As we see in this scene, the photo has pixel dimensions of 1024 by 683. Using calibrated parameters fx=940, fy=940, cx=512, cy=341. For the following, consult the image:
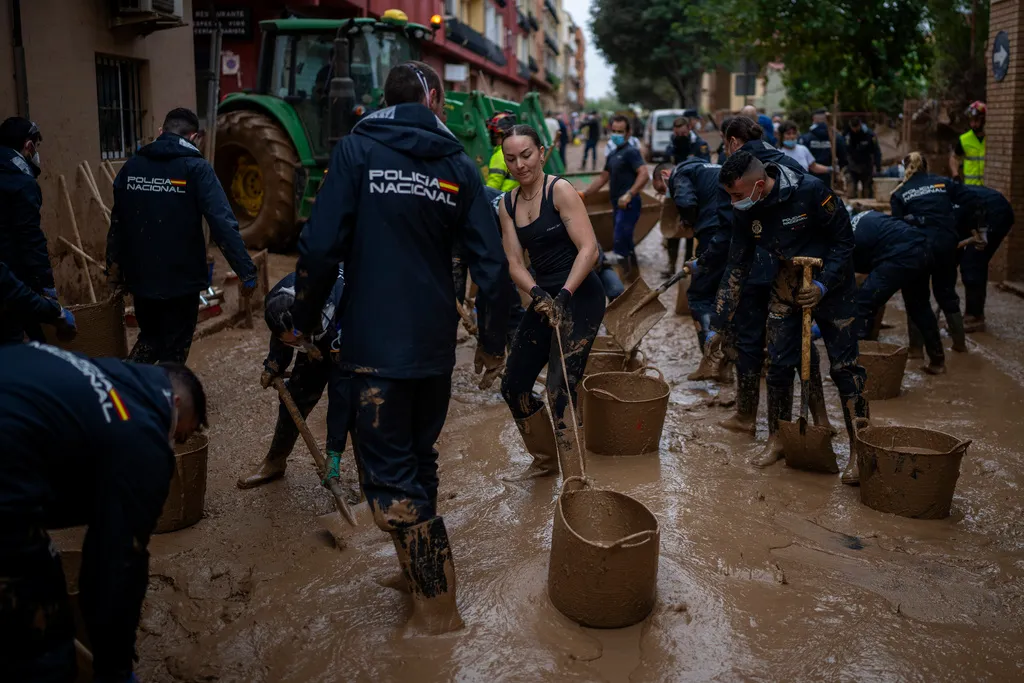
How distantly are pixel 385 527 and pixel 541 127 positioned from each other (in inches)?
448

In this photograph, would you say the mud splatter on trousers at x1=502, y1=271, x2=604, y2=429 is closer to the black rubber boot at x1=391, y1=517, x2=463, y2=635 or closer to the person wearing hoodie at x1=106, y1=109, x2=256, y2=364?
the black rubber boot at x1=391, y1=517, x2=463, y2=635

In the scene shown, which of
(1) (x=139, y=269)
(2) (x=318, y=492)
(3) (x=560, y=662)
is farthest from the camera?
(1) (x=139, y=269)

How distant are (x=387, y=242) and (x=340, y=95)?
313 inches

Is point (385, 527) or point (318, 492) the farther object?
point (318, 492)

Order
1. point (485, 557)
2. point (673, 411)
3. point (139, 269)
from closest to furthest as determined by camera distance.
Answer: point (485, 557) → point (139, 269) → point (673, 411)

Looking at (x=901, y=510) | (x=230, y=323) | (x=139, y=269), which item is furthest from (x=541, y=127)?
(x=901, y=510)

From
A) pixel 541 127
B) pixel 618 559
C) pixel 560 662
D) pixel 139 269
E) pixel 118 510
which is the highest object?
pixel 541 127

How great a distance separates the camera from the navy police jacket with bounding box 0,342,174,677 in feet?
7.11

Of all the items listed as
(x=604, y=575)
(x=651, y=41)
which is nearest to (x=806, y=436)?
(x=604, y=575)

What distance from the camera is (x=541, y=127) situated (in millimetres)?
14047

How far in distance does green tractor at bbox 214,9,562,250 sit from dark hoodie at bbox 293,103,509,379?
311 inches

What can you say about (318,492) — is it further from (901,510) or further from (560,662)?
(901,510)

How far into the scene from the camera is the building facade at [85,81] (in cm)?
708

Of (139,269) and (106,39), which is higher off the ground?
(106,39)
